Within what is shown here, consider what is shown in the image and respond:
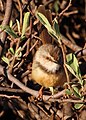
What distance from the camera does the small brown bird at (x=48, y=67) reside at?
218 cm

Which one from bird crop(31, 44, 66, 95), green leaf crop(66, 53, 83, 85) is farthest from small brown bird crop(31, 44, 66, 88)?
green leaf crop(66, 53, 83, 85)

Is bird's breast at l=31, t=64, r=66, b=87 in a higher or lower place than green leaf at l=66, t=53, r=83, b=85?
lower

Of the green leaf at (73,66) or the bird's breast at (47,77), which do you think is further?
the bird's breast at (47,77)

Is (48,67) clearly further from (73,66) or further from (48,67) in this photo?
(73,66)

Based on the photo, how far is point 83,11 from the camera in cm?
406

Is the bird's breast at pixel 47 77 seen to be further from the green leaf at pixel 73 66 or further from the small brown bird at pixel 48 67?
the green leaf at pixel 73 66

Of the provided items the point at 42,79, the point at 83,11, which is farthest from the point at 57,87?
the point at 83,11

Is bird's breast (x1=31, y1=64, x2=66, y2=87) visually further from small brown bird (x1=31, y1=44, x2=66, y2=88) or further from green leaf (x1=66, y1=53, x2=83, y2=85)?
green leaf (x1=66, y1=53, x2=83, y2=85)

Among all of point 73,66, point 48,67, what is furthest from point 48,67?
point 73,66

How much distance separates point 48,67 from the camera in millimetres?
2266

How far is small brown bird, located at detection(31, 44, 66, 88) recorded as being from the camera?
7.15 feet

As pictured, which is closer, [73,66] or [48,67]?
[73,66]

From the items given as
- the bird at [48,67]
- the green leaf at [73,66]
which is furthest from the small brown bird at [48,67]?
the green leaf at [73,66]

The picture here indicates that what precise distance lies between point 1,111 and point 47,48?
0.59 m
